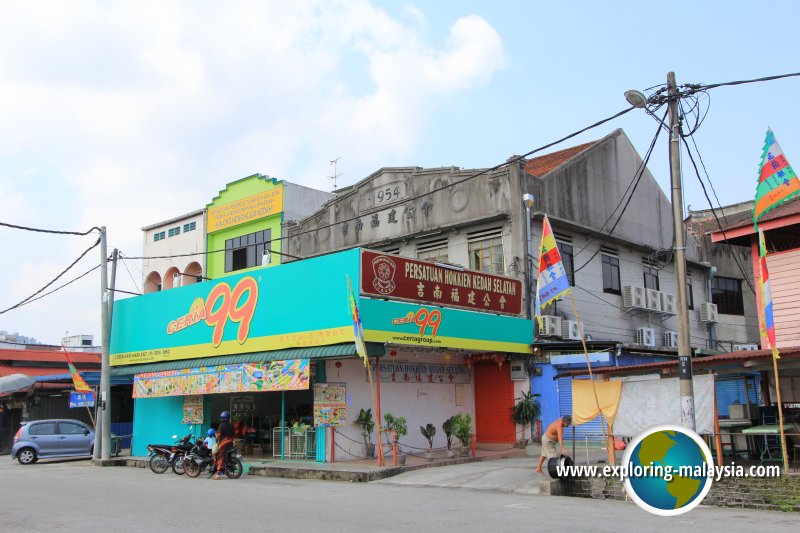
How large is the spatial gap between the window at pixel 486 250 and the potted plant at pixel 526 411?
4296 mm

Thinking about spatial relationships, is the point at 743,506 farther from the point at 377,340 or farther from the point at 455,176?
the point at 455,176

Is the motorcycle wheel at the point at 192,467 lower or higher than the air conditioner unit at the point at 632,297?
lower

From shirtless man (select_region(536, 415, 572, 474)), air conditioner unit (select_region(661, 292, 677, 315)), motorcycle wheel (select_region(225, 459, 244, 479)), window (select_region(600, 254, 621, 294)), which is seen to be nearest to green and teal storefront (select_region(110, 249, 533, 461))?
motorcycle wheel (select_region(225, 459, 244, 479))

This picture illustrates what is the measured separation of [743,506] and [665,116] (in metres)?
7.00

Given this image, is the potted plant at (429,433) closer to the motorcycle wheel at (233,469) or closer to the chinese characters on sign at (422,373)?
the chinese characters on sign at (422,373)

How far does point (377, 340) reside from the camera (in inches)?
753

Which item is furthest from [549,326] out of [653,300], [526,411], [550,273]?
[550,273]

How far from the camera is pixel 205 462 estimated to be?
1850cm

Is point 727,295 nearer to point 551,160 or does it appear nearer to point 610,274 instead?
point 610,274

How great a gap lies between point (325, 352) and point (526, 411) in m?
7.10

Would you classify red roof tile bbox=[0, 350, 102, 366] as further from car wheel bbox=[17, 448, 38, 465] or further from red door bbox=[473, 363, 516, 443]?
red door bbox=[473, 363, 516, 443]

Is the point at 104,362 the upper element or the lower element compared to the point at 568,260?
lower

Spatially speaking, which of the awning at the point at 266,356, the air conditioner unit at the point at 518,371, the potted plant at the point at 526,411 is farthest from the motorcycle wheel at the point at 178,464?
the air conditioner unit at the point at 518,371

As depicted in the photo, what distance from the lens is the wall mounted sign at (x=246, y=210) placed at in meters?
33.2
